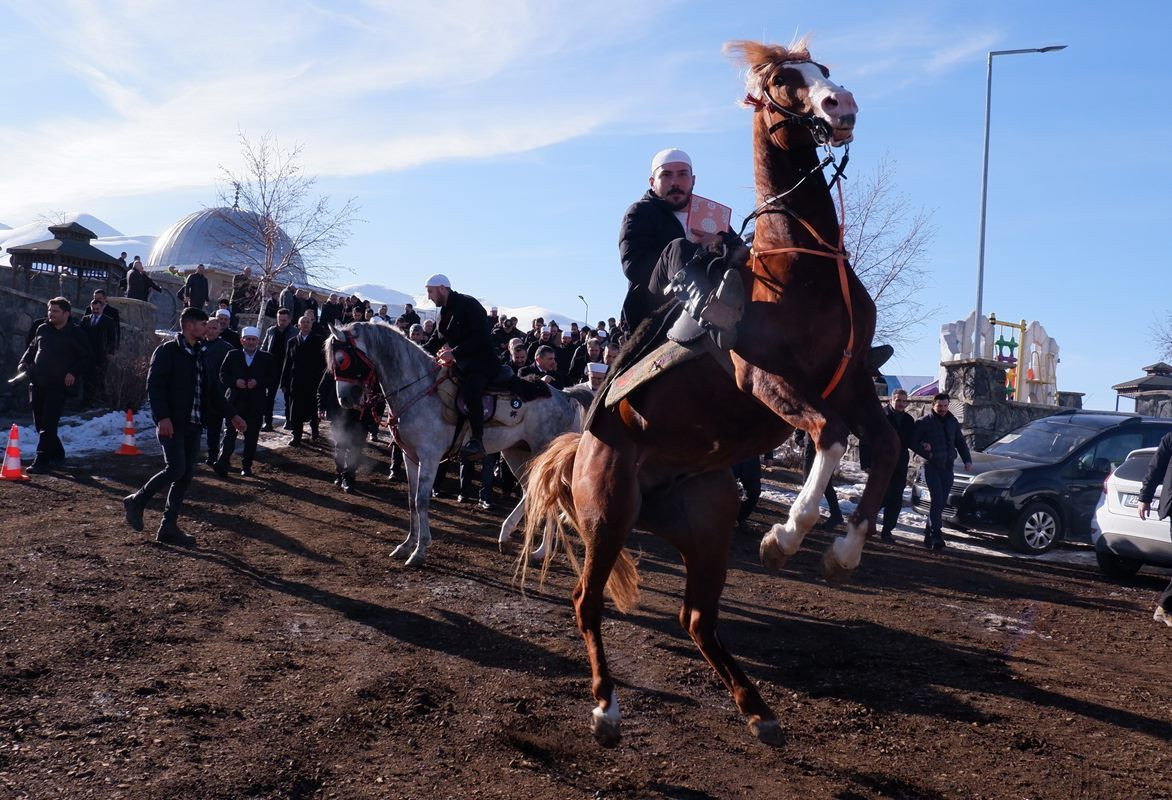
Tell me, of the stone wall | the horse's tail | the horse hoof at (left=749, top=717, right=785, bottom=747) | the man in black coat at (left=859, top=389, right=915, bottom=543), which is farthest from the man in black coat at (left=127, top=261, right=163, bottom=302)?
the horse hoof at (left=749, top=717, right=785, bottom=747)

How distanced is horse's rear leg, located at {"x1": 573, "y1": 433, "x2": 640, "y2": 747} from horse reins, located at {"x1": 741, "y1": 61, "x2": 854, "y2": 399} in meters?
1.38

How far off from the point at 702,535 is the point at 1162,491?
6346mm

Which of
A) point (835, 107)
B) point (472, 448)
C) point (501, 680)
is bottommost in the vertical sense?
point (501, 680)

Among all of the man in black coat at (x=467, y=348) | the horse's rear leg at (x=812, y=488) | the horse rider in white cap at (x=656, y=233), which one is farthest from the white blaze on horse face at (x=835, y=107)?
the man in black coat at (x=467, y=348)

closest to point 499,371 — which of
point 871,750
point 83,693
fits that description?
point 83,693

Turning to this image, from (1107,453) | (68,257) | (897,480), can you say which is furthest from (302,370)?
(68,257)

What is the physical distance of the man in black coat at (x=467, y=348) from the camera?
10562 millimetres

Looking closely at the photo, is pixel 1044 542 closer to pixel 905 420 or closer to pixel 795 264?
pixel 905 420

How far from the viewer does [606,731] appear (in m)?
4.66

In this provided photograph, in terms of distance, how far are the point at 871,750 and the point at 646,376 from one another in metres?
2.36

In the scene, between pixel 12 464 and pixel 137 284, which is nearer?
pixel 12 464

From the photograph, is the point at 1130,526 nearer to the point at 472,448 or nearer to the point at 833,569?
the point at 472,448

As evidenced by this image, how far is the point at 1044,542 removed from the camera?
13.7 metres

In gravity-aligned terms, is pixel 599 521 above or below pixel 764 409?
below
